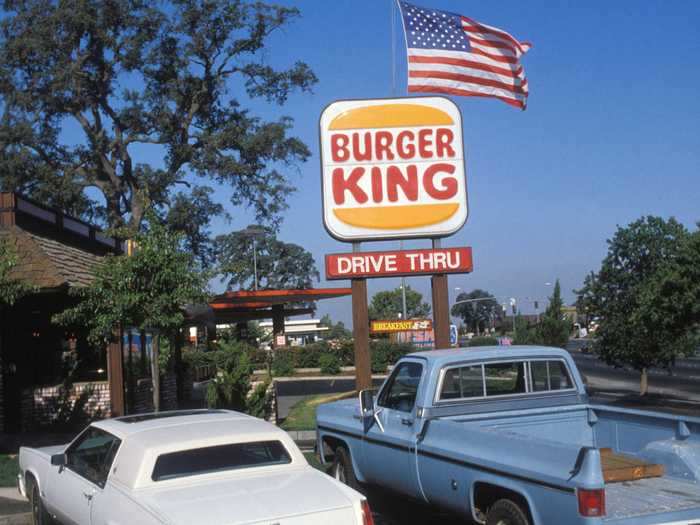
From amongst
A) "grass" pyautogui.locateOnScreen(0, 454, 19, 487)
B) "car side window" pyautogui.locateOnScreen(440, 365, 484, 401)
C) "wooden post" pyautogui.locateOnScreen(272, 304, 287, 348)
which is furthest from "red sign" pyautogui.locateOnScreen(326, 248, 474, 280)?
"wooden post" pyautogui.locateOnScreen(272, 304, 287, 348)

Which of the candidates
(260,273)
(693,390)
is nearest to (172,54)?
(693,390)

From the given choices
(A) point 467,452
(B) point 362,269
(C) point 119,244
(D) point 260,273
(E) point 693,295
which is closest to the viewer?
(A) point 467,452

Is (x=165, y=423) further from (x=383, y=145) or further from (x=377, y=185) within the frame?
(x=383, y=145)

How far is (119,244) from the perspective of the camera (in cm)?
2030

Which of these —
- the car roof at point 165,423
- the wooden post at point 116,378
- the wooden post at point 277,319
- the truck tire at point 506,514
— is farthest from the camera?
the wooden post at point 277,319

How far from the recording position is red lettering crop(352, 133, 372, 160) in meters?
14.5

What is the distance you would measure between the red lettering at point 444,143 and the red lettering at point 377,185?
1.11 m

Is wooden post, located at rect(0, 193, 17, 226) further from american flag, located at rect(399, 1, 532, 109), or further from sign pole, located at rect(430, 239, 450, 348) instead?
sign pole, located at rect(430, 239, 450, 348)

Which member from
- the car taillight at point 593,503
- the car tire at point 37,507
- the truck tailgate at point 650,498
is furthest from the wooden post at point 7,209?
the car taillight at point 593,503

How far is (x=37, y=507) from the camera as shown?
776 cm

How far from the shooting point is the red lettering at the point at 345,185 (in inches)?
568

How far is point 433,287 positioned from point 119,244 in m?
9.20

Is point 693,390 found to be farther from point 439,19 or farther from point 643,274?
point 439,19

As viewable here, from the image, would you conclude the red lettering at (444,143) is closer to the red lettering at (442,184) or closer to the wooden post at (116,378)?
the red lettering at (442,184)
